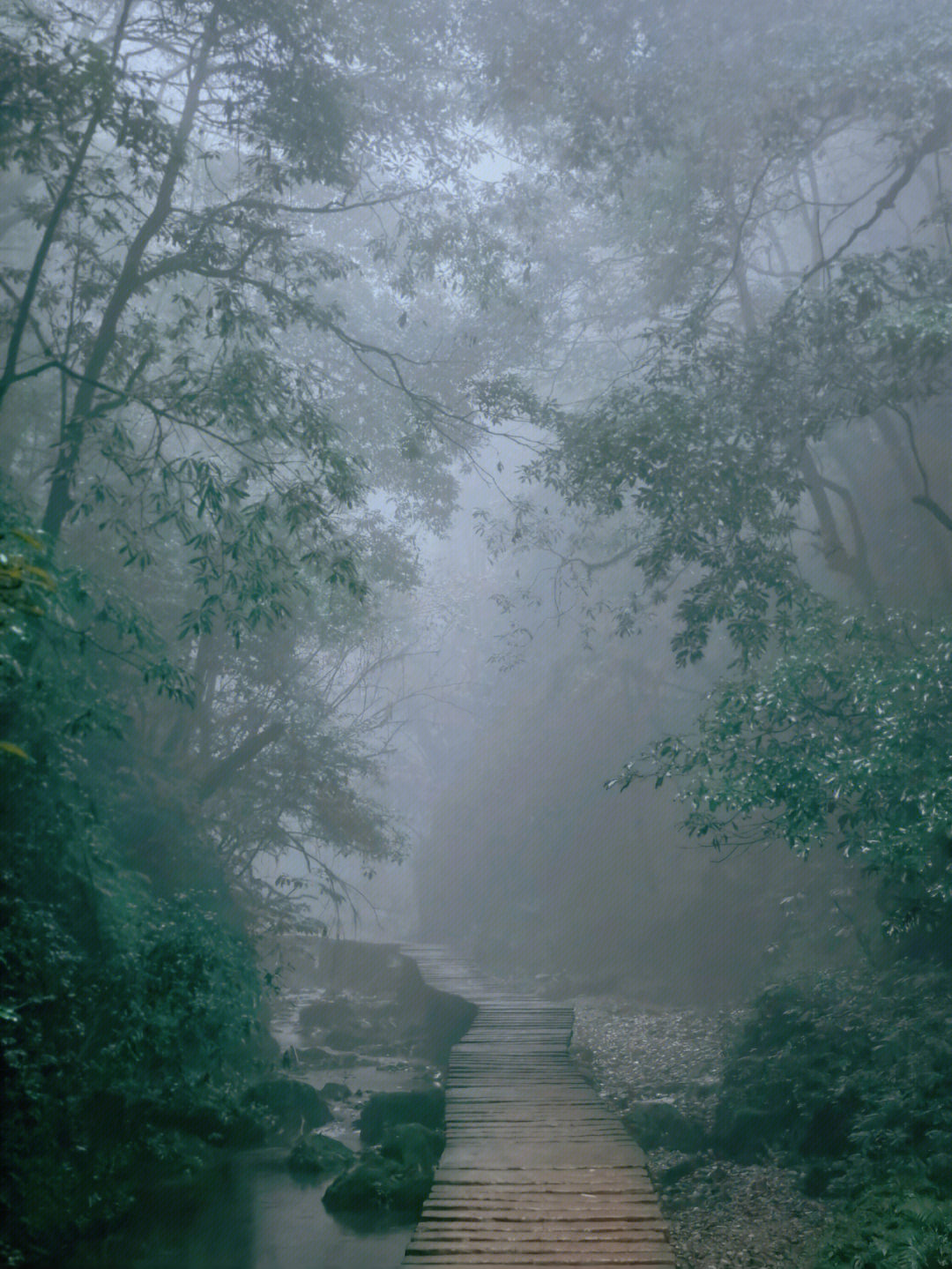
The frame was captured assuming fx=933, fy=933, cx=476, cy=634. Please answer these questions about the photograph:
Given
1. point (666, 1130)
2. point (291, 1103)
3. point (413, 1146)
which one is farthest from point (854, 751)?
point (291, 1103)

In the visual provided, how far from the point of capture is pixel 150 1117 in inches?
334

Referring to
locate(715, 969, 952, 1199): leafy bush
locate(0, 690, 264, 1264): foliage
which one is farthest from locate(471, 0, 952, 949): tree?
locate(0, 690, 264, 1264): foliage

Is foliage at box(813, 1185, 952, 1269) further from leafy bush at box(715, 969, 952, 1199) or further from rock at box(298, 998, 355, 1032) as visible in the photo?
rock at box(298, 998, 355, 1032)

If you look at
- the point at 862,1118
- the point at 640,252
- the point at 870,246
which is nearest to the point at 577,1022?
the point at 862,1118

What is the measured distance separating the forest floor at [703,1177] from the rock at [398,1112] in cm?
187

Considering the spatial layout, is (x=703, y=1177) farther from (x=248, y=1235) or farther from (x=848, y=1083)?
(x=248, y=1235)

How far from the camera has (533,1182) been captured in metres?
5.91

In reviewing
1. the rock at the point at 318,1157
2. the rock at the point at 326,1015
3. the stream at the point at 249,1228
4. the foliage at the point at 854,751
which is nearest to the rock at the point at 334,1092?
the stream at the point at 249,1228

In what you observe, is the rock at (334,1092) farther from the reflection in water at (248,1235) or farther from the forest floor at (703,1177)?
the forest floor at (703,1177)

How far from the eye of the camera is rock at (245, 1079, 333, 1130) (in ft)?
33.6

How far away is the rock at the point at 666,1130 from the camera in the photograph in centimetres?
842

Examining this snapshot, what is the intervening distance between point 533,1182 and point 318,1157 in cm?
417

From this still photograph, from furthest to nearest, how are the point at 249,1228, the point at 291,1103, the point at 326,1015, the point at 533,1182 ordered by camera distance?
the point at 326,1015 → the point at 291,1103 → the point at 249,1228 → the point at 533,1182

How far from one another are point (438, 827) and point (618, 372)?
45.9ft
